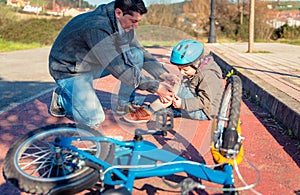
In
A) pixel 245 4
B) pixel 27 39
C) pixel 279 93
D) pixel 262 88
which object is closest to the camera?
pixel 279 93

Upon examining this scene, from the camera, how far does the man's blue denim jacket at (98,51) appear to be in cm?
312

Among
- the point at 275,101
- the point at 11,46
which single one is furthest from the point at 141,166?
the point at 11,46

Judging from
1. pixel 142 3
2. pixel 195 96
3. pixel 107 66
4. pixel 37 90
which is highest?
pixel 142 3

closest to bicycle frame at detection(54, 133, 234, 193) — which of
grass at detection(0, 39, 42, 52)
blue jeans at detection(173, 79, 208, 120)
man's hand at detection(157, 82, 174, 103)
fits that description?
man's hand at detection(157, 82, 174, 103)

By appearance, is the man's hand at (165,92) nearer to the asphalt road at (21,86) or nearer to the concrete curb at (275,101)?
the concrete curb at (275,101)

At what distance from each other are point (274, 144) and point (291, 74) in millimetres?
3089

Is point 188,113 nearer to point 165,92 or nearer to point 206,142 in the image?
point 206,142

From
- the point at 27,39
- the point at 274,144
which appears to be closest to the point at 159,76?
the point at 274,144

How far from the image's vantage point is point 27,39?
23516 millimetres

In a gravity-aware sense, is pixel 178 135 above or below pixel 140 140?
below

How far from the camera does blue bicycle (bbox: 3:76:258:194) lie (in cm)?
207

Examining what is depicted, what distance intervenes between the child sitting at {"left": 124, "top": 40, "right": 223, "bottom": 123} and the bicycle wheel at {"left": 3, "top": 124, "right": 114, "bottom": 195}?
1056mm

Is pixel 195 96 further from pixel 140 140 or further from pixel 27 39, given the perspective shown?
pixel 27 39

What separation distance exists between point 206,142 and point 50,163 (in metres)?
1.39
